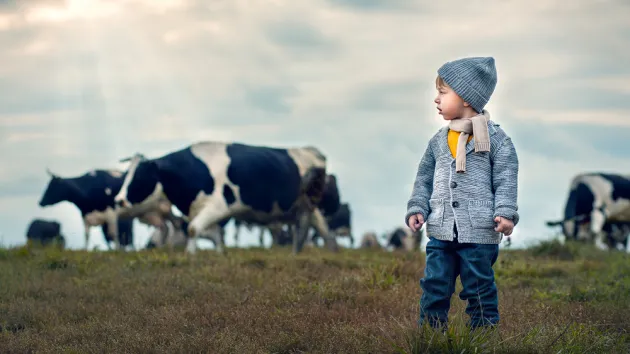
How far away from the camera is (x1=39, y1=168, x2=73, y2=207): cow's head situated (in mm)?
23938

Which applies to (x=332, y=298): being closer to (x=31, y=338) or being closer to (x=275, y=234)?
(x=31, y=338)

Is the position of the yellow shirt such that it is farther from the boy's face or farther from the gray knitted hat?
the gray knitted hat

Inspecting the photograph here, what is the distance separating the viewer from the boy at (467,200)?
643 cm

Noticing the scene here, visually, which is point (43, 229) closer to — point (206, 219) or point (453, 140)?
point (206, 219)

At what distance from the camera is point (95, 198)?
23531 mm

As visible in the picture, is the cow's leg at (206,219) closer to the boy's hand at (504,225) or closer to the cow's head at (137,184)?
the cow's head at (137,184)

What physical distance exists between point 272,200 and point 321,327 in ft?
33.6

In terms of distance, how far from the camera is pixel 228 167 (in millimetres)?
17344

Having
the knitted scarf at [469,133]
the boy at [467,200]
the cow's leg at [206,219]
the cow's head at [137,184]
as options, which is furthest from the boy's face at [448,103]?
the cow's head at [137,184]

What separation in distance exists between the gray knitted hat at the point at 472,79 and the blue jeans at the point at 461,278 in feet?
3.53

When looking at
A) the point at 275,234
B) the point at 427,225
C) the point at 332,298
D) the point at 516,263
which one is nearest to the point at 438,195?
the point at 427,225

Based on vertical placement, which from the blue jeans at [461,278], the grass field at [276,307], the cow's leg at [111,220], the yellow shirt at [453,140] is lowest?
the grass field at [276,307]

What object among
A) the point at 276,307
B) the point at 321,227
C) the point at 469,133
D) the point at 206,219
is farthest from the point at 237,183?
the point at 469,133

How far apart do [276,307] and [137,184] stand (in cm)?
1114
